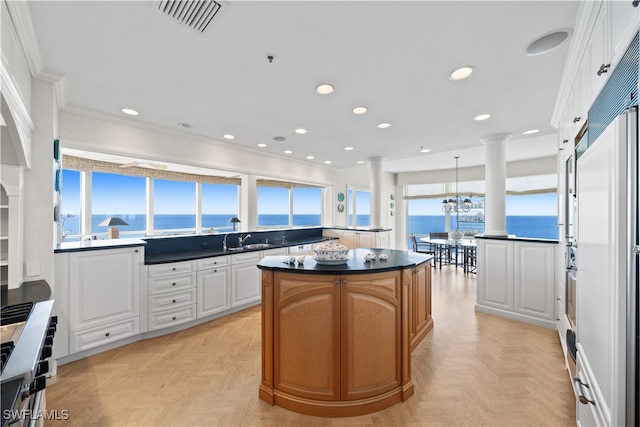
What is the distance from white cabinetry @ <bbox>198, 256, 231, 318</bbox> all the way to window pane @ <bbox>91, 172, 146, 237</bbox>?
1.42m

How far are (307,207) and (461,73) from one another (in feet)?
15.8

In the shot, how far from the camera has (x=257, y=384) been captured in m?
2.29

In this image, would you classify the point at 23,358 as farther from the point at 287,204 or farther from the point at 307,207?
the point at 307,207

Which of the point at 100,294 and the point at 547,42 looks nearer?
the point at 547,42

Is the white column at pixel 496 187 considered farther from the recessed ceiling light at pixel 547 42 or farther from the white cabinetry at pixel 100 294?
the white cabinetry at pixel 100 294

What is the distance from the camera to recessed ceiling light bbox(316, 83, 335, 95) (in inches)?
97.7

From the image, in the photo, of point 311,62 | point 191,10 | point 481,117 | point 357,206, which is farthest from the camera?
point 357,206

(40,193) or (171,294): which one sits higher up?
(40,193)

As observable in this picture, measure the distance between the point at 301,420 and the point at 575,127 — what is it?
9.87 feet

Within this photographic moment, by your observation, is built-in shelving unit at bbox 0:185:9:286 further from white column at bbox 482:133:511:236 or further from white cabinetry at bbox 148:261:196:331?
white column at bbox 482:133:511:236

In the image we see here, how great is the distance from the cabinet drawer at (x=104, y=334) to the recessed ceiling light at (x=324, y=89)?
3192 mm

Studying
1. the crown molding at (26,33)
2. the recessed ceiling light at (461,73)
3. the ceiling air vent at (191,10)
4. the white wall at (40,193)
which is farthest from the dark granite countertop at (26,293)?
the recessed ceiling light at (461,73)

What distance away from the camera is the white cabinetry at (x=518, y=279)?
3.36 meters

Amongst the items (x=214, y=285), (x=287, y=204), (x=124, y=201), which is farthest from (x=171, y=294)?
(x=287, y=204)
